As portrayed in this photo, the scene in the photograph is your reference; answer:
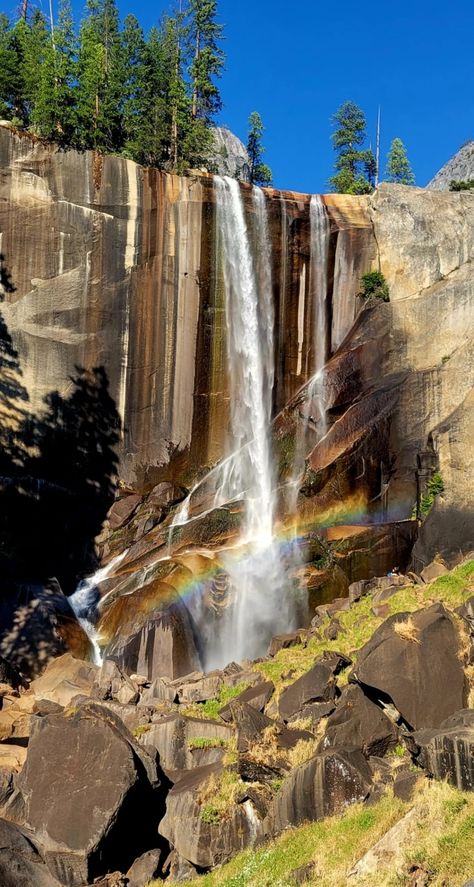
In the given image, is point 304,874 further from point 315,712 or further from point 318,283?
point 318,283

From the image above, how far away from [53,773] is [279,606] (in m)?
11.5

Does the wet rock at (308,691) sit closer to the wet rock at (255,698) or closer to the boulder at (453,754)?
the wet rock at (255,698)

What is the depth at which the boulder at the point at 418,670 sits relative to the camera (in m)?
12.5

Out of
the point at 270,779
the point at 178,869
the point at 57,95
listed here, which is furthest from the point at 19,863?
the point at 57,95

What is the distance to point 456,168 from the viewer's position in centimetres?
10781

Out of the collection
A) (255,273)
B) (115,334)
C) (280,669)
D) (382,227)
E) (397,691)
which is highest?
(382,227)

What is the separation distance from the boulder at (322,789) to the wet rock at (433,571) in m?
9.28

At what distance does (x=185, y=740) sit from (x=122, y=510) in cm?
1593

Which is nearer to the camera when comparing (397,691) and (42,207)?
(397,691)

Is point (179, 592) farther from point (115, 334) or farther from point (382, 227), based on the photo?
Result: point (382, 227)

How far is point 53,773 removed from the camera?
1215 cm

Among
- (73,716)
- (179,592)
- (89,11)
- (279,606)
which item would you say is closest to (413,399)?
(279,606)

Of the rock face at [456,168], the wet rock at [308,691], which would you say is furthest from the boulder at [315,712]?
the rock face at [456,168]

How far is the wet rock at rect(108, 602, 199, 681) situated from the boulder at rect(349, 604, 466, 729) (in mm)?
8517
